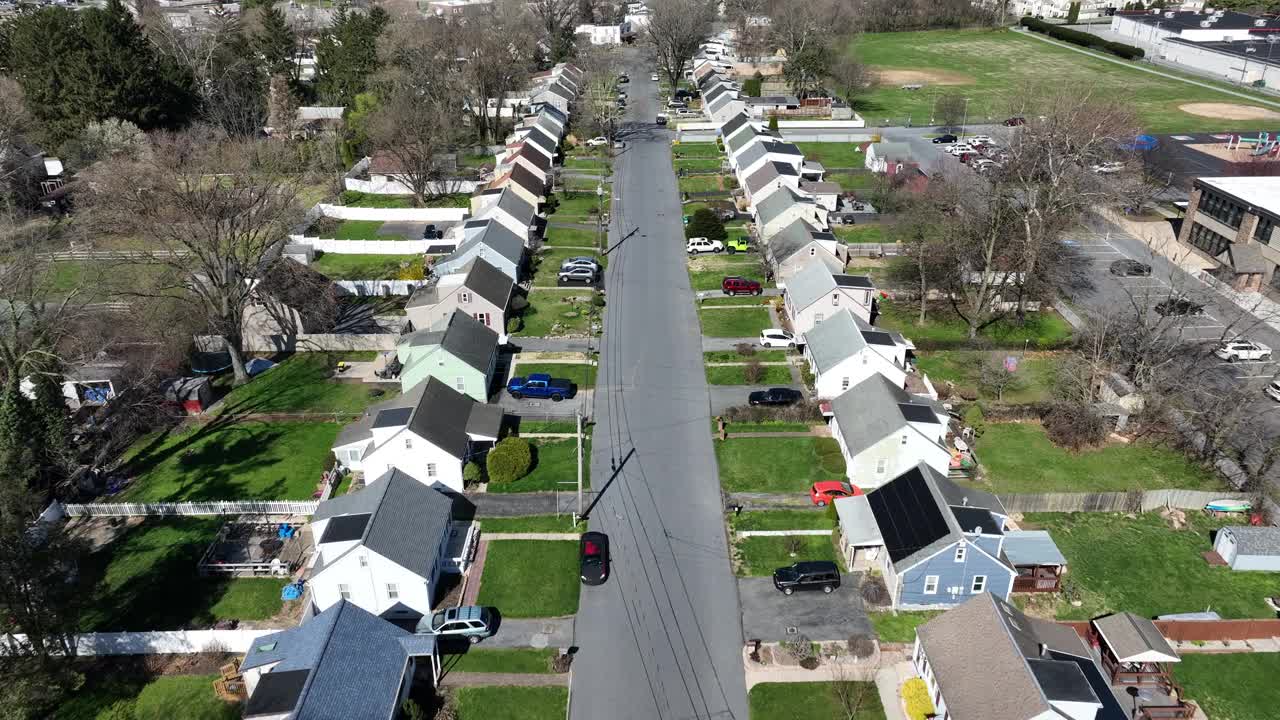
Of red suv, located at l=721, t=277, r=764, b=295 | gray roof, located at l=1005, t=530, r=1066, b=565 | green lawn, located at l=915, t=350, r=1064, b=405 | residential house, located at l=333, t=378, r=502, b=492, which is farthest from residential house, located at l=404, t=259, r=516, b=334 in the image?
gray roof, located at l=1005, t=530, r=1066, b=565

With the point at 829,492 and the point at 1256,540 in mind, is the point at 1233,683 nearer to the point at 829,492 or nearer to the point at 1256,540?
the point at 1256,540

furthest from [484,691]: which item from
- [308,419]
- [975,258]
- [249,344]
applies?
[975,258]

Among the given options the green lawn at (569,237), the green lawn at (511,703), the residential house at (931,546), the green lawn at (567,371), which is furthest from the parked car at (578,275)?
the green lawn at (511,703)

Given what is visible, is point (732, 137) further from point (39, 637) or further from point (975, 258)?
point (39, 637)

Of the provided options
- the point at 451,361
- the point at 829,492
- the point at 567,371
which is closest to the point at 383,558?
the point at 451,361

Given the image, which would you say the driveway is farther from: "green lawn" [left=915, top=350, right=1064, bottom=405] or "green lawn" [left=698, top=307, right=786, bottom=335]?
"green lawn" [left=698, top=307, right=786, bottom=335]

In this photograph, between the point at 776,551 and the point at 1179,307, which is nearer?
the point at 776,551

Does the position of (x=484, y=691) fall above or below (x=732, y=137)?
below
